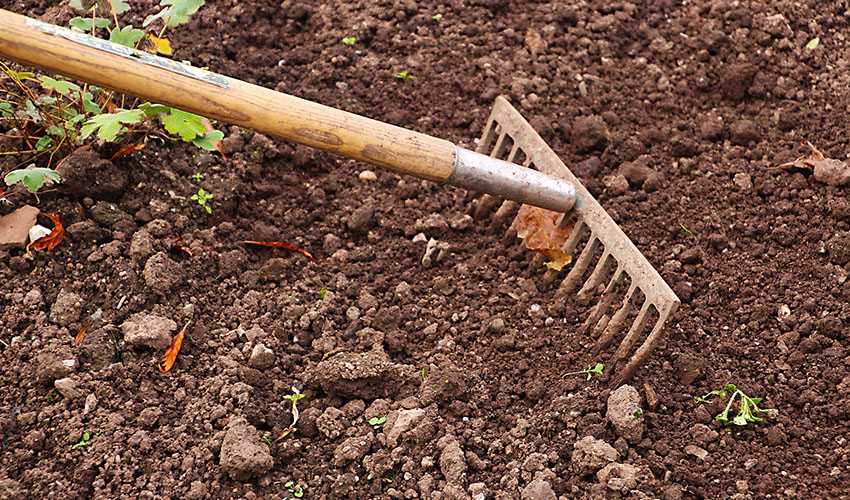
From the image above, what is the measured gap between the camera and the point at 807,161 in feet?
10.3

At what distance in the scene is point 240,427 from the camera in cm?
237

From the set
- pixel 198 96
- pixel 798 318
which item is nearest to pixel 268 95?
pixel 198 96

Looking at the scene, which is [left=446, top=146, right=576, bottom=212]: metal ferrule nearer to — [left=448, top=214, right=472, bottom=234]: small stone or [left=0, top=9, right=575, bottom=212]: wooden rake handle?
[left=0, top=9, right=575, bottom=212]: wooden rake handle

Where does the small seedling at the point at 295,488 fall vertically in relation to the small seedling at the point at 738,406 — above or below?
below

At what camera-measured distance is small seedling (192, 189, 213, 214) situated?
298cm

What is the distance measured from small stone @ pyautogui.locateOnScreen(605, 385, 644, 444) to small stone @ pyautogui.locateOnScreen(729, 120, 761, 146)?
1.47 meters

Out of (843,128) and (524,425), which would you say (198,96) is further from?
(843,128)

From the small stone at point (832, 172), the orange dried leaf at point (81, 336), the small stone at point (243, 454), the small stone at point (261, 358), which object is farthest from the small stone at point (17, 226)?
the small stone at point (832, 172)

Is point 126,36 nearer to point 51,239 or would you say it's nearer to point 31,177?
point 31,177

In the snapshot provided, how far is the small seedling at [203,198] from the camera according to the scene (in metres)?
2.98

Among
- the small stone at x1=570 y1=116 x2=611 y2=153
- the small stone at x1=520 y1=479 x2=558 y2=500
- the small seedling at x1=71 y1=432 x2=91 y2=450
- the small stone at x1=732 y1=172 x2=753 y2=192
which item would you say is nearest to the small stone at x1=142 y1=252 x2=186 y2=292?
the small seedling at x1=71 y1=432 x2=91 y2=450

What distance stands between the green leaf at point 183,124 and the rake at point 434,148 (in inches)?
8.4

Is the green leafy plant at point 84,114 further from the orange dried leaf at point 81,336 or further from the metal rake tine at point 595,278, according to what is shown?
the metal rake tine at point 595,278

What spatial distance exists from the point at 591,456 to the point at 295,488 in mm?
975
